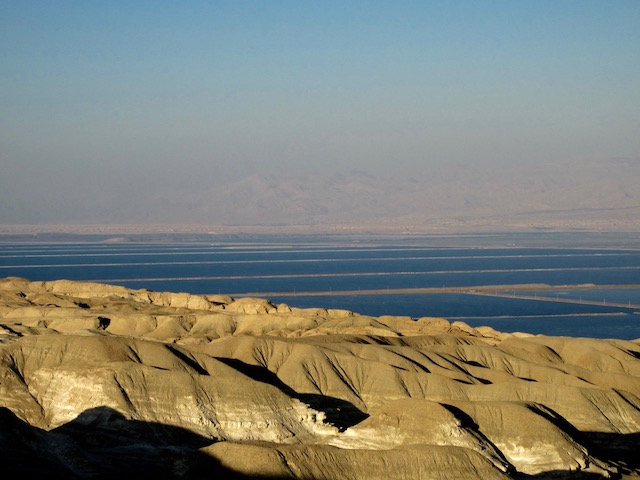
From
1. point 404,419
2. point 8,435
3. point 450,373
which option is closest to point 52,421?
point 8,435

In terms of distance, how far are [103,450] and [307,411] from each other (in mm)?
11686

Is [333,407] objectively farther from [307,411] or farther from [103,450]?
[103,450]

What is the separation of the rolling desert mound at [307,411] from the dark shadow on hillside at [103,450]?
78mm

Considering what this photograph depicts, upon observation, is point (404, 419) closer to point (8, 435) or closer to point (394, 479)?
point (394, 479)

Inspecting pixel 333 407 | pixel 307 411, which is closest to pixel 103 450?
pixel 307 411

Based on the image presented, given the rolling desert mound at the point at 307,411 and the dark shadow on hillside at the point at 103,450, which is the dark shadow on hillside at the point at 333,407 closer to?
the rolling desert mound at the point at 307,411

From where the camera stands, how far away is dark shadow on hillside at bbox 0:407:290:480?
127ft

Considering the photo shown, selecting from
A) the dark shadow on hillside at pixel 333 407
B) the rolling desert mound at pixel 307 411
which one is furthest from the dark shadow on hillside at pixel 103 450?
the dark shadow on hillside at pixel 333 407

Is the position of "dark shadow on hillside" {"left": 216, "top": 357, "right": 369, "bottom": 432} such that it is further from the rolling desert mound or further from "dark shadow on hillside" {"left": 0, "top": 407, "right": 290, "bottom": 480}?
"dark shadow on hillside" {"left": 0, "top": 407, "right": 290, "bottom": 480}

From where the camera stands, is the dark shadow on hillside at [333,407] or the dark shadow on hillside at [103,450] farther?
the dark shadow on hillside at [333,407]

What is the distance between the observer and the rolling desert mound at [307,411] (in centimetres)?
4034

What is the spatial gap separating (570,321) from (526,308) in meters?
17.4

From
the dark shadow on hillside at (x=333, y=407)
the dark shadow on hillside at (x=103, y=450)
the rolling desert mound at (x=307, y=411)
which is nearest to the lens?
the dark shadow on hillside at (x=103, y=450)

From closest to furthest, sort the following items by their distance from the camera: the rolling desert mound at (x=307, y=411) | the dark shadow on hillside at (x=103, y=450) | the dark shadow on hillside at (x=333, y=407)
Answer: the dark shadow on hillside at (x=103, y=450), the rolling desert mound at (x=307, y=411), the dark shadow on hillside at (x=333, y=407)
